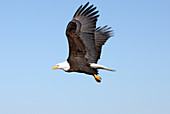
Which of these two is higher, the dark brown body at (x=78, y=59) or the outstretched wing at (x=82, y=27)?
the outstretched wing at (x=82, y=27)

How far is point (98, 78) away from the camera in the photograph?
12.7 metres

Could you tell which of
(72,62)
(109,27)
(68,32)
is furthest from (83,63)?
(109,27)

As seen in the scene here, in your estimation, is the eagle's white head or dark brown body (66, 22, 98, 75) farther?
the eagle's white head

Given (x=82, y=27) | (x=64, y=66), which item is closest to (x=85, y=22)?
(x=82, y=27)

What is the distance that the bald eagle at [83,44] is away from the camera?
11898 mm

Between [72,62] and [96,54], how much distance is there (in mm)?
917

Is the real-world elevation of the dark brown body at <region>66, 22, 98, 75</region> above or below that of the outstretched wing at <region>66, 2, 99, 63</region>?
below

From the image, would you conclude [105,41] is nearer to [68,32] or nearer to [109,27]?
[109,27]

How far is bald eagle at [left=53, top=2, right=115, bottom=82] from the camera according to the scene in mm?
11898

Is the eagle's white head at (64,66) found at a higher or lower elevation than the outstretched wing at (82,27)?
lower

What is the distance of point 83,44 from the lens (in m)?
12.1

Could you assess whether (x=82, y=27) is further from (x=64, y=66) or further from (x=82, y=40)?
(x=64, y=66)

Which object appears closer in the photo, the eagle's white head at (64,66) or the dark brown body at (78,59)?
the dark brown body at (78,59)

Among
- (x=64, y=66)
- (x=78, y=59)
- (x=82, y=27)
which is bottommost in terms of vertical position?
(x=64, y=66)
